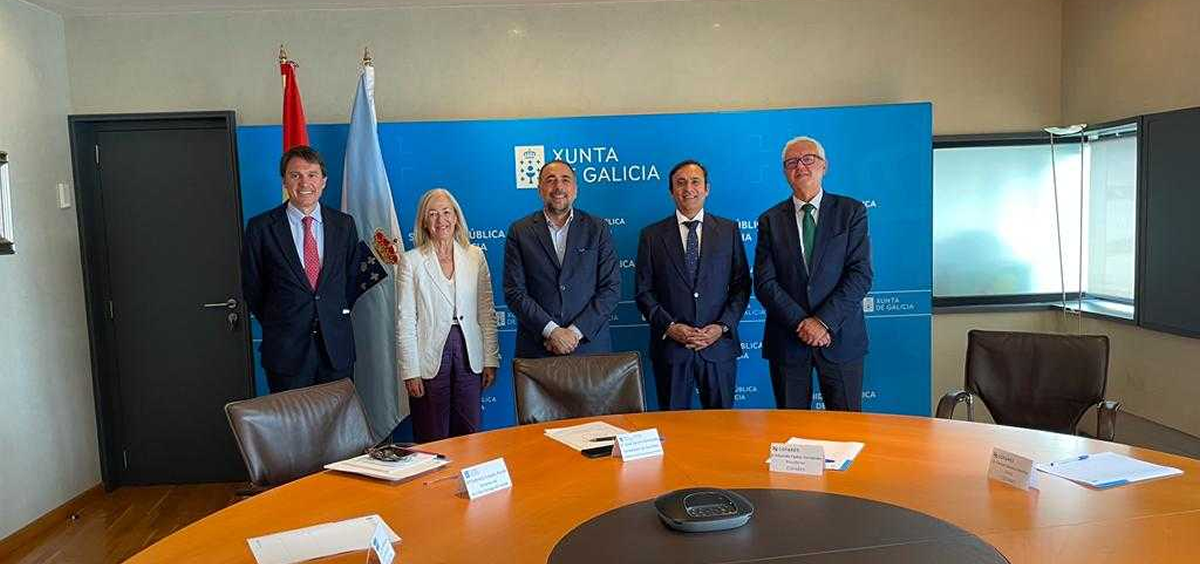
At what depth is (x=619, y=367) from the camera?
3.29 meters

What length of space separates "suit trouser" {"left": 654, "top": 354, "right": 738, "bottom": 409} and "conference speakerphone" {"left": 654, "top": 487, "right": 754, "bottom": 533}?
197cm

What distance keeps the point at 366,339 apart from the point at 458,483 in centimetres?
251

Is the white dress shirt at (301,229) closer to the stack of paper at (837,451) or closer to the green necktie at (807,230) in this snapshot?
the green necktie at (807,230)

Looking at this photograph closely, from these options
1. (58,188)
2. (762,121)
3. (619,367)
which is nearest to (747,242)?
(762,121)

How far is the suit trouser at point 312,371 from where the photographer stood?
3857 millimetres

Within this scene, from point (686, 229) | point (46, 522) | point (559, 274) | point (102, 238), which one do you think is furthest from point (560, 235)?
point (46, 522)

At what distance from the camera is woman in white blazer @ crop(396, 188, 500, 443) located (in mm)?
3928

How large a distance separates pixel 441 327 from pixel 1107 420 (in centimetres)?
275

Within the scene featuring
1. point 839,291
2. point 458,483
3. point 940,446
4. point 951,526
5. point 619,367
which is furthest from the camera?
point 839,291

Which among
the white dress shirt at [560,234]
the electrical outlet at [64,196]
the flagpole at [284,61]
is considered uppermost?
the flagpole at [284,61]

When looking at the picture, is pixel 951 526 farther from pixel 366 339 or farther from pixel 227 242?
pixel 227 242

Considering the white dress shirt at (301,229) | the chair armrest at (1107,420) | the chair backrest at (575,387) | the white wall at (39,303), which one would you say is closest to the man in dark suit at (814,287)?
the chair backrest at (575,387)

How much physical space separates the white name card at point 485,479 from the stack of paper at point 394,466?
247 mm

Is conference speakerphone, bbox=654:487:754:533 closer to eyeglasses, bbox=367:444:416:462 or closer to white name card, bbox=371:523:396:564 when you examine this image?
white name card, bbox=371:523:396:564
